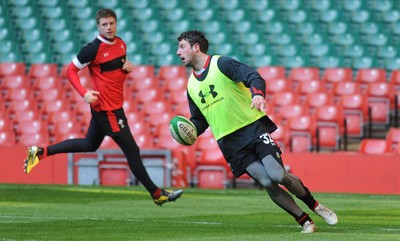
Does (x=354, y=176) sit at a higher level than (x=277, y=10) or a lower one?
lower

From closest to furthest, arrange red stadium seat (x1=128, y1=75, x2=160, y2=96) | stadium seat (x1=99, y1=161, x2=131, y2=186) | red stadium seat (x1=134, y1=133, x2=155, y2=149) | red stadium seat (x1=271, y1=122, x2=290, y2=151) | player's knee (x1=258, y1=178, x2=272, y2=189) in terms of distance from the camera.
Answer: player's knee (x1=258, y1=178, x2=272, y2=189)
red stadium seat (x1=271, y1=122, x2=290, y2=151)
stadium seat (x1=99, y1=161, x2=131, y2=186)
red stadium seat (x1=134, y1=133, x2=155, y2=149)
red stadium seat (x1=128, y1=75, x2=160, y2=96)

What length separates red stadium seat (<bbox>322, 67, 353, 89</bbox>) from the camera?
2250 cm

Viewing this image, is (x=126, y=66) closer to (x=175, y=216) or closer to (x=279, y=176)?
(x=175, y=216)

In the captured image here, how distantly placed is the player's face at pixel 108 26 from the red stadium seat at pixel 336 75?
1037cm

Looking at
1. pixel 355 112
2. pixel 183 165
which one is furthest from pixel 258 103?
pixel 355 112

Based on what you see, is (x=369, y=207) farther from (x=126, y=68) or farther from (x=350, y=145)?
(x=350, y=145)

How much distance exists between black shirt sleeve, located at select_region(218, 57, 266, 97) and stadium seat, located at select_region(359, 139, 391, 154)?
31.7 ft

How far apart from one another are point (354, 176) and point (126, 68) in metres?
6.57

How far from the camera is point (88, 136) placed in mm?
13266

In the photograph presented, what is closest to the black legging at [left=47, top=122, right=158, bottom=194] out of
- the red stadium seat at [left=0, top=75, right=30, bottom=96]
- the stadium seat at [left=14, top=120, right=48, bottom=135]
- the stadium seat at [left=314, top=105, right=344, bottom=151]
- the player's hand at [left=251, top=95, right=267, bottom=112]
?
the player's hand at [left=251, top=95, right=267, bottom=112]

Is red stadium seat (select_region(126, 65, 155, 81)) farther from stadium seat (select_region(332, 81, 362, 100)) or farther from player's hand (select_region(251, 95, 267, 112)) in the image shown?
player's hand (select_region(251, 95, 267, 112))

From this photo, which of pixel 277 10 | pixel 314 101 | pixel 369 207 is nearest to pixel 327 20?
pixel 277 10

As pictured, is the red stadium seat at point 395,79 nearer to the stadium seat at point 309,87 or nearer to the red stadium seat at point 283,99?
the stadium seat at point 309,87

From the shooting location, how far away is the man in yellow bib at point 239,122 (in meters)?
9.83
